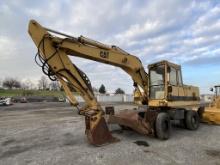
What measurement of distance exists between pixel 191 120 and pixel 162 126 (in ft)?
8.55

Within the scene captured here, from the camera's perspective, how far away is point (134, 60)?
9.77 metres

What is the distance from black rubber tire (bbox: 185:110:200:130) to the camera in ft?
35.0

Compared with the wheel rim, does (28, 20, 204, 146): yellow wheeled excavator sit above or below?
above

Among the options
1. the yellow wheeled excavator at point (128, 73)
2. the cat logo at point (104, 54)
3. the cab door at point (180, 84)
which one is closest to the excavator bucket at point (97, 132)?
the yellow wheeled excavator at point (128, 73)

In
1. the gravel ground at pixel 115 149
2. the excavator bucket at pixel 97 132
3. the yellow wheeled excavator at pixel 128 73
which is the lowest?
the gravel ground at pixel 115 149

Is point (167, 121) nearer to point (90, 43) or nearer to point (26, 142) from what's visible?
point (90, 43)

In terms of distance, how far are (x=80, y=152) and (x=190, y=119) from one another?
5.45 m

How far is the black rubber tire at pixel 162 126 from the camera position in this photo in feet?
28.1

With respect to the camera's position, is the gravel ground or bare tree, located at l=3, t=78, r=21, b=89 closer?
the gravel ground

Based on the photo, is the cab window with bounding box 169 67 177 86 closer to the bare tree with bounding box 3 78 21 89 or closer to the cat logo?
the cat logo

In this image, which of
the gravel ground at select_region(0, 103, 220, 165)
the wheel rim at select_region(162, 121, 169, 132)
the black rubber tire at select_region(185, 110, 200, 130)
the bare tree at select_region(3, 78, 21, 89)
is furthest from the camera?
the bare tree at select_region(3, 78, 21, 89)

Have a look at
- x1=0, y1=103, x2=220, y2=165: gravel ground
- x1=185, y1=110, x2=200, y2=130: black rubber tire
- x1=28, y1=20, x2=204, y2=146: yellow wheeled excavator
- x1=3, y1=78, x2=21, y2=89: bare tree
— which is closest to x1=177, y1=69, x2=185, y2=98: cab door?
x1=28, y1=20, x2=204, y2=146: yellow wheeled excavator

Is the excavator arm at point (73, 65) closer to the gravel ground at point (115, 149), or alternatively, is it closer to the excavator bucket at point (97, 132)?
the excavator bucket at point (97, 132)

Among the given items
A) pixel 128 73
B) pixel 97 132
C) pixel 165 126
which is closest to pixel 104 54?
pixel 128 73
